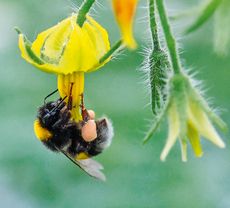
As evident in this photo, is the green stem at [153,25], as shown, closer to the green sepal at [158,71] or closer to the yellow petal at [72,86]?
the green sepal at [158,71]

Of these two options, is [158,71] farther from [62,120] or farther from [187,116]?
[62,120]

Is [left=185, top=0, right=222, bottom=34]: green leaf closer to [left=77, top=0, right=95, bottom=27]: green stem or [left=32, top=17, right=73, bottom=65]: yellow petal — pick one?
[left=77, top=0, right=95, bottom=27]: green stem

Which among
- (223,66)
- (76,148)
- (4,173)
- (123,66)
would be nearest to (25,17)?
(123,66)

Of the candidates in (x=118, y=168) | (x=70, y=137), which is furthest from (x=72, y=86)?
(x=118, y=168)

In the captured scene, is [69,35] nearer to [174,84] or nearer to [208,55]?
[174,84]

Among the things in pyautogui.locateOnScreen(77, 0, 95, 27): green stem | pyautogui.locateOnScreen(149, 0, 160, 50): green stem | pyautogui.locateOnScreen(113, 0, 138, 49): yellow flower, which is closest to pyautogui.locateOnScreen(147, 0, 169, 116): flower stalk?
pyautogui.locateOnScreen(149, 0, 160, 50): green stem

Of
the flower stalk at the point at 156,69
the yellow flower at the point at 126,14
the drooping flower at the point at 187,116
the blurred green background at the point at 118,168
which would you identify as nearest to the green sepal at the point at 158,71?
the flower stalk at the point at 156,69
